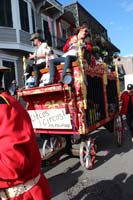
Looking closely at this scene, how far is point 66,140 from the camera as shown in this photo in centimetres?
785

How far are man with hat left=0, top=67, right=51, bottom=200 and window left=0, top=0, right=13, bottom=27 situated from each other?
1635 centimetres

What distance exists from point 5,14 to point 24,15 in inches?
66.6

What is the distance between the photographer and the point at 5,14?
1817 cm

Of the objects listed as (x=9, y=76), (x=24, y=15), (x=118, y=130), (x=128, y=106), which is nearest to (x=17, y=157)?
(x=118, y=130)

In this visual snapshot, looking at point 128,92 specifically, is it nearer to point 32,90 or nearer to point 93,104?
point 93,104

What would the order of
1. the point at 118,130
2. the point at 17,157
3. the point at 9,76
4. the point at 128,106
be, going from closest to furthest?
the point at 17,157 < the point at 118,130 < the point at 128,106 < the point at 9,76

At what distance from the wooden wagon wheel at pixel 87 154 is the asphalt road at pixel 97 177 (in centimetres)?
13

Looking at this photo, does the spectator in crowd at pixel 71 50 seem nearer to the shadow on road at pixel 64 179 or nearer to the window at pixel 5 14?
the shadow on road at pixel 64 179

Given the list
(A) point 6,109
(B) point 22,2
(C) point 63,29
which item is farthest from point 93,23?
(A) point 6,109

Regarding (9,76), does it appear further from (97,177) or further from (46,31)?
(97,177)

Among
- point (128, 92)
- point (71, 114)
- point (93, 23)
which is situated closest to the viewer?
point (71, 114)

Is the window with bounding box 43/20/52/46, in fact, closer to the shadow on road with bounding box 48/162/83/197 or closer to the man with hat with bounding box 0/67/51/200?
the shadow on road with bounding box 48/162/83/197

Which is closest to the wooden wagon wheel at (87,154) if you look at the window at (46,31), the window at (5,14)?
the window at (5,14)

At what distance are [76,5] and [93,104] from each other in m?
23.5
